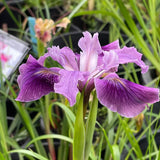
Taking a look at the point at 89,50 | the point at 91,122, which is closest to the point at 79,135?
the point at 91,122

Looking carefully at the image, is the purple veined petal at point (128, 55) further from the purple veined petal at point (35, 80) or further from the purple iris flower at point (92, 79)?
the purple veined petal at point (35, 80)

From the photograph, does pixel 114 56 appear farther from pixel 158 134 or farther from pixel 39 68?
pixel 158 134

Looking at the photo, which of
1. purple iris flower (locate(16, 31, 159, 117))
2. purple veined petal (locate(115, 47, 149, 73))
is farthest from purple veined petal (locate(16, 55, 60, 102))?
purple veined petal (locate(115, 47, 149, 73))

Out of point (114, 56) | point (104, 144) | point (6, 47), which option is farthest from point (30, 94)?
point (104, 144)

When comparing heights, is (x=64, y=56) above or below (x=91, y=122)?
above

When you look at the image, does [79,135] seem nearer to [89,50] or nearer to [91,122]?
[91,122]

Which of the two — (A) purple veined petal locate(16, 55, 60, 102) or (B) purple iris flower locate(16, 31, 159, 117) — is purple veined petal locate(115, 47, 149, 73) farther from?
(A) purple veined petal locate(16, 55, 60, 102)
